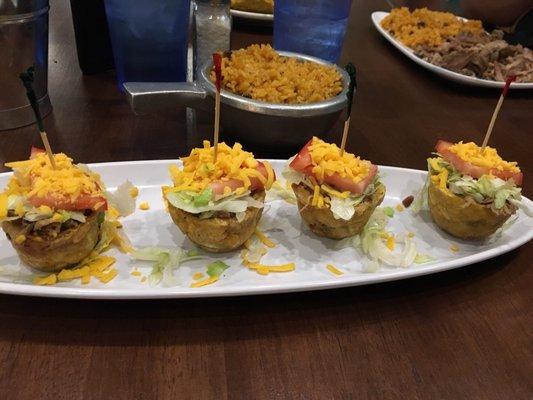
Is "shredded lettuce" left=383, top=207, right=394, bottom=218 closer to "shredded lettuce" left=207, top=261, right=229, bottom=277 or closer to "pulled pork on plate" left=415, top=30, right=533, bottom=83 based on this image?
"shredded lettuce" left=207, top=261, right=229, bottom=277

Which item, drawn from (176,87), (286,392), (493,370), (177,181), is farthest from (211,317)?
(176,87)

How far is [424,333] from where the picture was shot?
49.6 inches

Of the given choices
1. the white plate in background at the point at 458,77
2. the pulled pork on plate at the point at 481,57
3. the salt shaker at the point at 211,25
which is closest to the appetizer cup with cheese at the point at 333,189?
the salt shaker at the point at 211,25

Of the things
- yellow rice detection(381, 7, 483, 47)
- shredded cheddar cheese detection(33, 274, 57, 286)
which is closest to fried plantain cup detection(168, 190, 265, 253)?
shredded cheddar cheese detection(33, 274, 57, 286)

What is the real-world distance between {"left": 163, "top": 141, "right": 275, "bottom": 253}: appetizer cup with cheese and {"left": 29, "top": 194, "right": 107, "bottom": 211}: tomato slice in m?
0.19

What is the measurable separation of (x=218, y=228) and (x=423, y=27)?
2813 mm

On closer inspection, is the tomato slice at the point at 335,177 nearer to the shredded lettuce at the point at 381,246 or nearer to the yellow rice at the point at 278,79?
the shredded lettuce at the point at 381,246

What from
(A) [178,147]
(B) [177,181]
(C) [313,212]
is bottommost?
(A) [178,147]

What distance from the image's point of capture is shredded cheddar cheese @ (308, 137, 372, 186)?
1.43 m

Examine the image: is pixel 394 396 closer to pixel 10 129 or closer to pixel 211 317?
pixel 211 317

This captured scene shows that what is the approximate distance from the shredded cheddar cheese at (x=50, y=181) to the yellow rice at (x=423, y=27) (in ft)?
8.86

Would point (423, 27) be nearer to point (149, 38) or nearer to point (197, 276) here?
point (149, 38)

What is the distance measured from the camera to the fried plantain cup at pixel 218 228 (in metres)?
1.32

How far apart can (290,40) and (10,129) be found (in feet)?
5.05
